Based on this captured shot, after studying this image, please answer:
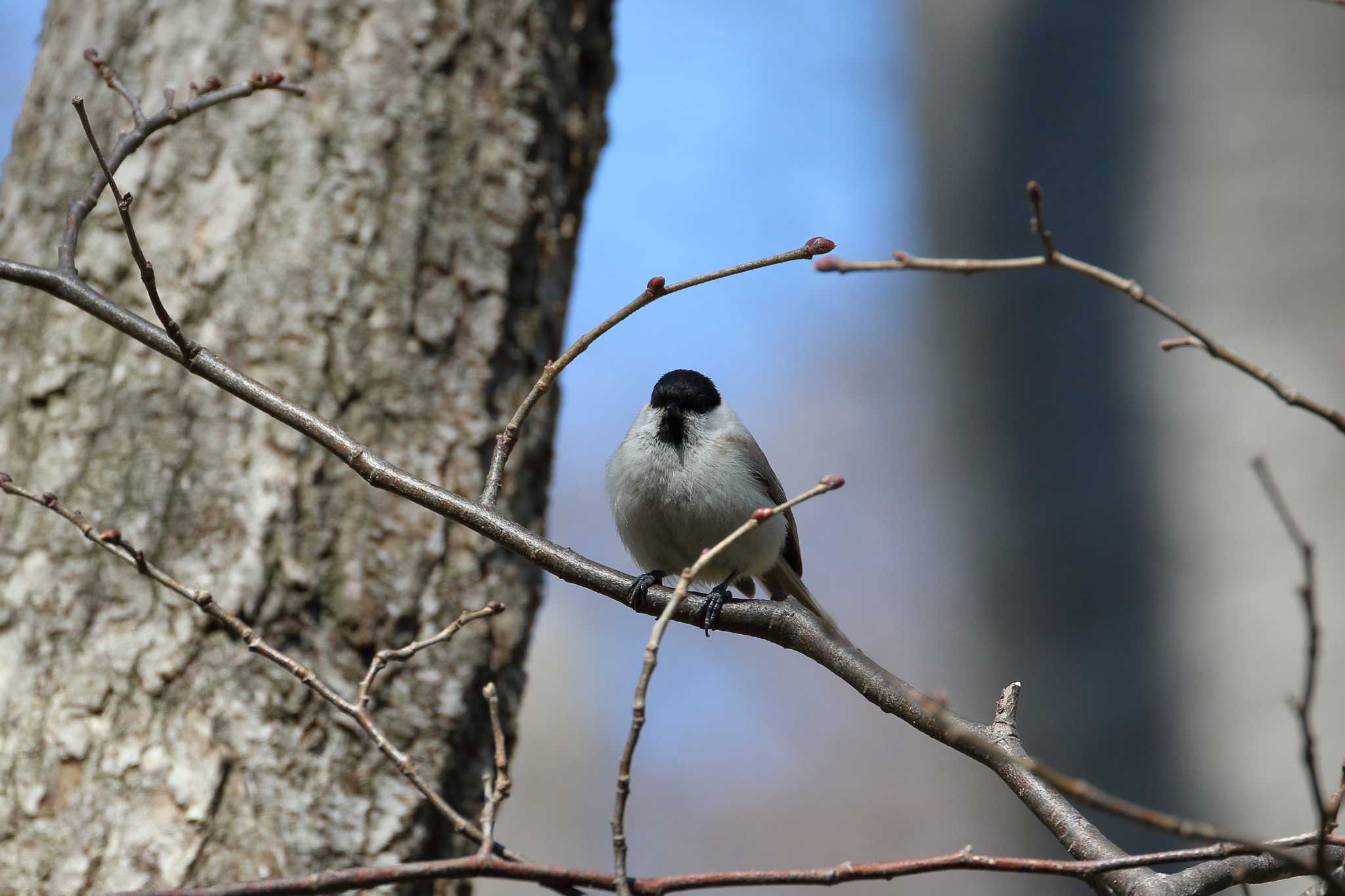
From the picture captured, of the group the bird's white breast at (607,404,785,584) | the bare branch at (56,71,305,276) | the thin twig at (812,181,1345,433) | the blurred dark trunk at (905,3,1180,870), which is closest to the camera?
the thin twig at (812,181,1345,433)

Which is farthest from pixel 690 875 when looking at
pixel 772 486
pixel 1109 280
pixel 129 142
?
pixel 772 486

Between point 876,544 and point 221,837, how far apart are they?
11.5 m

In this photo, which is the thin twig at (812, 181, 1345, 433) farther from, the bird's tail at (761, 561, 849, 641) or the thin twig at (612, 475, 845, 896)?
the bird's tail at (761, 561, 849, 641)

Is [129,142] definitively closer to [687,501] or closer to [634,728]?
[634,728]

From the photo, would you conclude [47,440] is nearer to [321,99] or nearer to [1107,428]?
[321,99]

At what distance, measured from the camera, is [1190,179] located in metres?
4.00

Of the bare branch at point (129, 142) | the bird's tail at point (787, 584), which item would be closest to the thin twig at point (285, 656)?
the bare branch at point (129, 142)

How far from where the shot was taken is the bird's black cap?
10.5ft

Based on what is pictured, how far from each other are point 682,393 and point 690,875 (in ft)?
6.69

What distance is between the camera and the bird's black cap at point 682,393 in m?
3.20

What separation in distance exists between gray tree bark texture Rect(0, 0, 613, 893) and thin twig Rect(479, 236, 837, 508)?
0.97 m

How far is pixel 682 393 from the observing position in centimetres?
321

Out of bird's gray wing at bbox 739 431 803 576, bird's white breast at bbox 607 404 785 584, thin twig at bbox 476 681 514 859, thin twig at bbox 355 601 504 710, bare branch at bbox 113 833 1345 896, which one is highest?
bird's gray wing at bbox 739 431 803 576

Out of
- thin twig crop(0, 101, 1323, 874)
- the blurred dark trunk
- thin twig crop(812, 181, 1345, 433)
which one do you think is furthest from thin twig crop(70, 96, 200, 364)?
the blurred dark trunk
